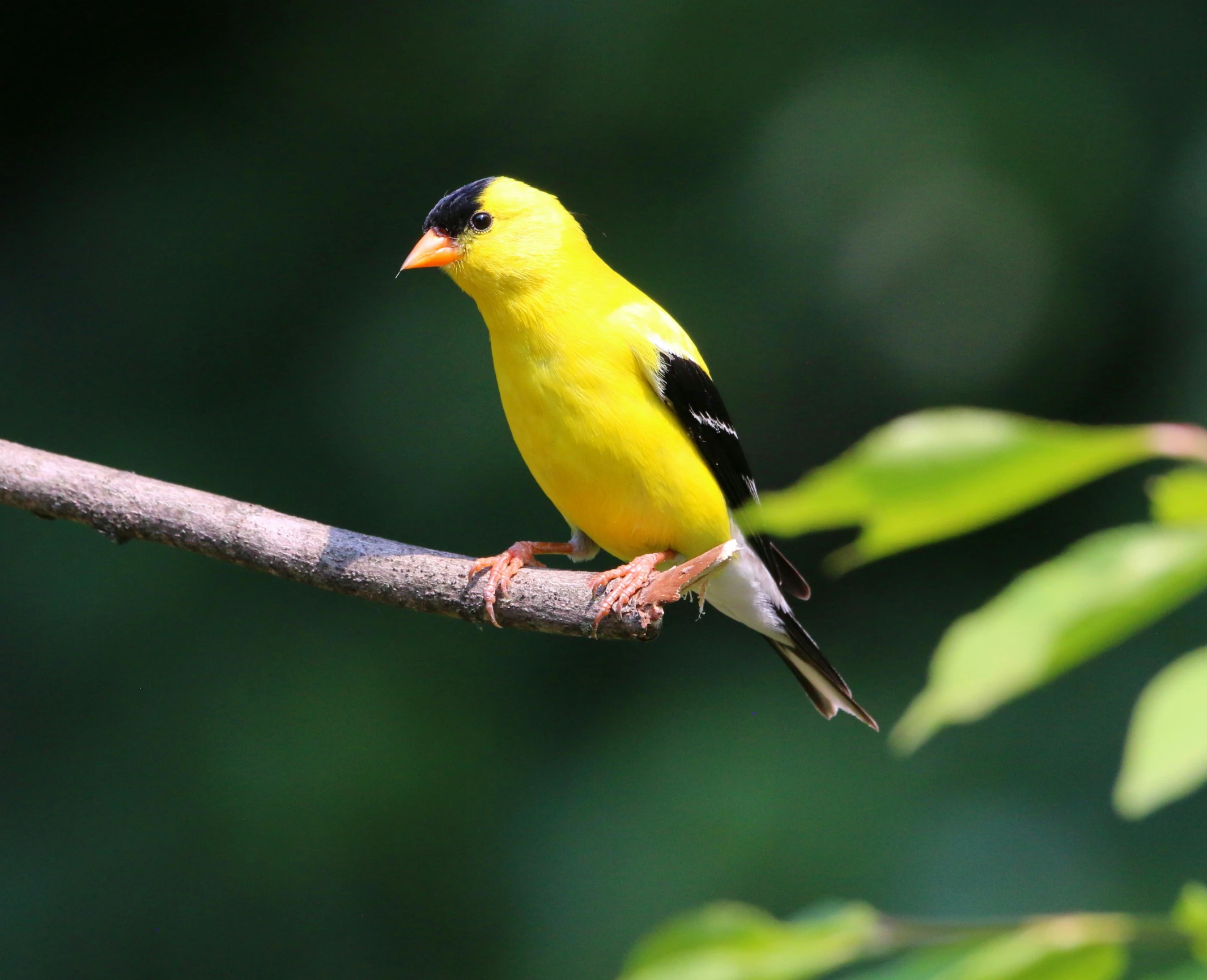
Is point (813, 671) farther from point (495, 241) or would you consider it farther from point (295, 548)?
point (295, 548)

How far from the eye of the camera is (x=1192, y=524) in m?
0.43

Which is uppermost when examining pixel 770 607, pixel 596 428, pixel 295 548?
pixel 596 428

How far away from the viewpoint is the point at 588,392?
223 cm

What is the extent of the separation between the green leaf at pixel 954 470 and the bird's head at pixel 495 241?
6.46ft

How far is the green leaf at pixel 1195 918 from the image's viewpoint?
0.47 metres

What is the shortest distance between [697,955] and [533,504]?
12.2ft

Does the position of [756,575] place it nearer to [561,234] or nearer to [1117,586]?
[561,234]

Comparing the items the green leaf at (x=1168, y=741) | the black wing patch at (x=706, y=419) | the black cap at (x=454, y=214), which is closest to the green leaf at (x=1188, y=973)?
the green leaf at (x=1168, y=741)

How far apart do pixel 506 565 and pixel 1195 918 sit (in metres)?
1.76

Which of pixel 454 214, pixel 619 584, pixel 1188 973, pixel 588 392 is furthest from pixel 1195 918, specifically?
pixel 454 214

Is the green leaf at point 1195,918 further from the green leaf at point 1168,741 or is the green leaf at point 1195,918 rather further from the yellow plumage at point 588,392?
the yellow plumage at point 588,392

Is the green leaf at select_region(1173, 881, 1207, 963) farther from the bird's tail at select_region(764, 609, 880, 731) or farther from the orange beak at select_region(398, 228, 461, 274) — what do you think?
the bird's tail at select_region(764, 609, 880, 731)

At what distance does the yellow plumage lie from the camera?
2.23 meters

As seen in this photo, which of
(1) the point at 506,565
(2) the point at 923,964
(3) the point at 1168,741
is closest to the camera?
(3) the point at 1168,741
